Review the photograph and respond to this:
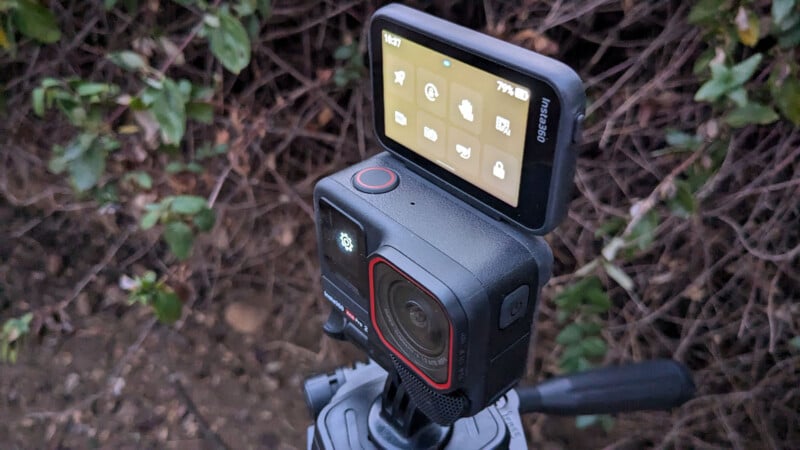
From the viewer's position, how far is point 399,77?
657mm

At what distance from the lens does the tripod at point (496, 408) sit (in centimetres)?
72

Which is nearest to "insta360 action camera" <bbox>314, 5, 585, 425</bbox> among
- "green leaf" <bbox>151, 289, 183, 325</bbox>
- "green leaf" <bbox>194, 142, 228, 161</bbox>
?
"green leaf" <bbox>151, 289, 183, 325</bbox>

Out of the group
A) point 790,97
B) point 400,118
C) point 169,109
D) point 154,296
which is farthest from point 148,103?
point 790,97

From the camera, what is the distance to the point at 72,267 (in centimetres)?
191

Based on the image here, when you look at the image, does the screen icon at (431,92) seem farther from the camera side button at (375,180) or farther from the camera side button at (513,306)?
the camera side button at (513,306)

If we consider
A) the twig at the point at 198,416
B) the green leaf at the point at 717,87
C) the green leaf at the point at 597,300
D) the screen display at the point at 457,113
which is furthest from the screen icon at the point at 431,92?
the twig at the point at 198,416

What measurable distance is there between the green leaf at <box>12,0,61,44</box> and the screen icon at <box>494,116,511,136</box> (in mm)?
1045

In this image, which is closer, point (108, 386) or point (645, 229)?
point (645, 229)

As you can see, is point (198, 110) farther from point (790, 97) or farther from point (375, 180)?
point (790, 97)

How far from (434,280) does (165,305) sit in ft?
2.99

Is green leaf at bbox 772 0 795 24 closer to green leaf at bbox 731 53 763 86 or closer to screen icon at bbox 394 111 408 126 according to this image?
green leaf at bbox 731 53 763 86

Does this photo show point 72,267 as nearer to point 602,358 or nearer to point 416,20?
point 602,358

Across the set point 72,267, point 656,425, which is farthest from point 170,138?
point 656,425

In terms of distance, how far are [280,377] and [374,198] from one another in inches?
48.0
